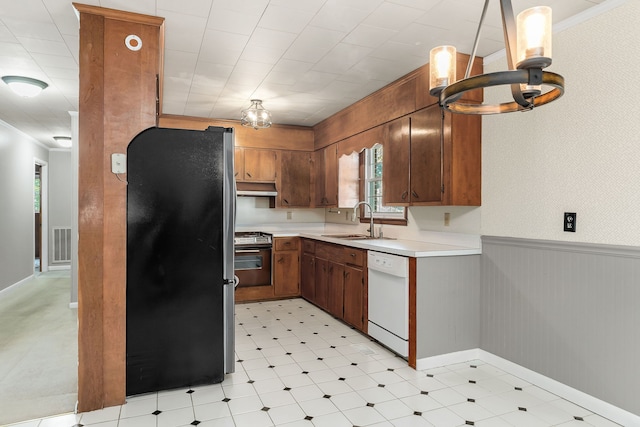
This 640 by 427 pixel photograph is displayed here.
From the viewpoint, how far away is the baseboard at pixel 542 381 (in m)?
2.29

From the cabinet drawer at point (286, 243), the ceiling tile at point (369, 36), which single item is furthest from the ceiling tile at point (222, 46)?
the cabinet drawer at point (286, 243)

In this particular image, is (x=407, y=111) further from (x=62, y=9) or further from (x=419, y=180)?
(x=62, y=9)

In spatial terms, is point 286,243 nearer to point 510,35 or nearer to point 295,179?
point 295,179

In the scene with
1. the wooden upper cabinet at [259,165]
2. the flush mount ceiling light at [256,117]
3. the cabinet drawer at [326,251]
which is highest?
the flush mount ceiling light at [256,117]

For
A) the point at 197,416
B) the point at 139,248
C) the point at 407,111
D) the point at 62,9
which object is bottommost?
the point at 197,416

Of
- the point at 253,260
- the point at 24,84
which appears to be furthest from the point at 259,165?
the point at 24,84

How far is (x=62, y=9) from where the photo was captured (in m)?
2.42

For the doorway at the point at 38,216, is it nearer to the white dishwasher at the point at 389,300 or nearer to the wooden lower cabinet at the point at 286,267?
the wooden lower cabinet at the point at 286,267

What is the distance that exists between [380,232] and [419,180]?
1183mm

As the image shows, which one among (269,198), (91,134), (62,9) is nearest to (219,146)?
(91,134)

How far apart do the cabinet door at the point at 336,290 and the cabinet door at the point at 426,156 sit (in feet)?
3.78

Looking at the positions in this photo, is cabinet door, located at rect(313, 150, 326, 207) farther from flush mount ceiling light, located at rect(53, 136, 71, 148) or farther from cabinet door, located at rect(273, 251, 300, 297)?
flush mount ceiling light, located at rect(53, 136, 71, 148)

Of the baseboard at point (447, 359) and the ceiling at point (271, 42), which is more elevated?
the ceiling at point (271, 42)

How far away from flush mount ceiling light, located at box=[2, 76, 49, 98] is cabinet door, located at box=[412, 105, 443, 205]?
3.59m
